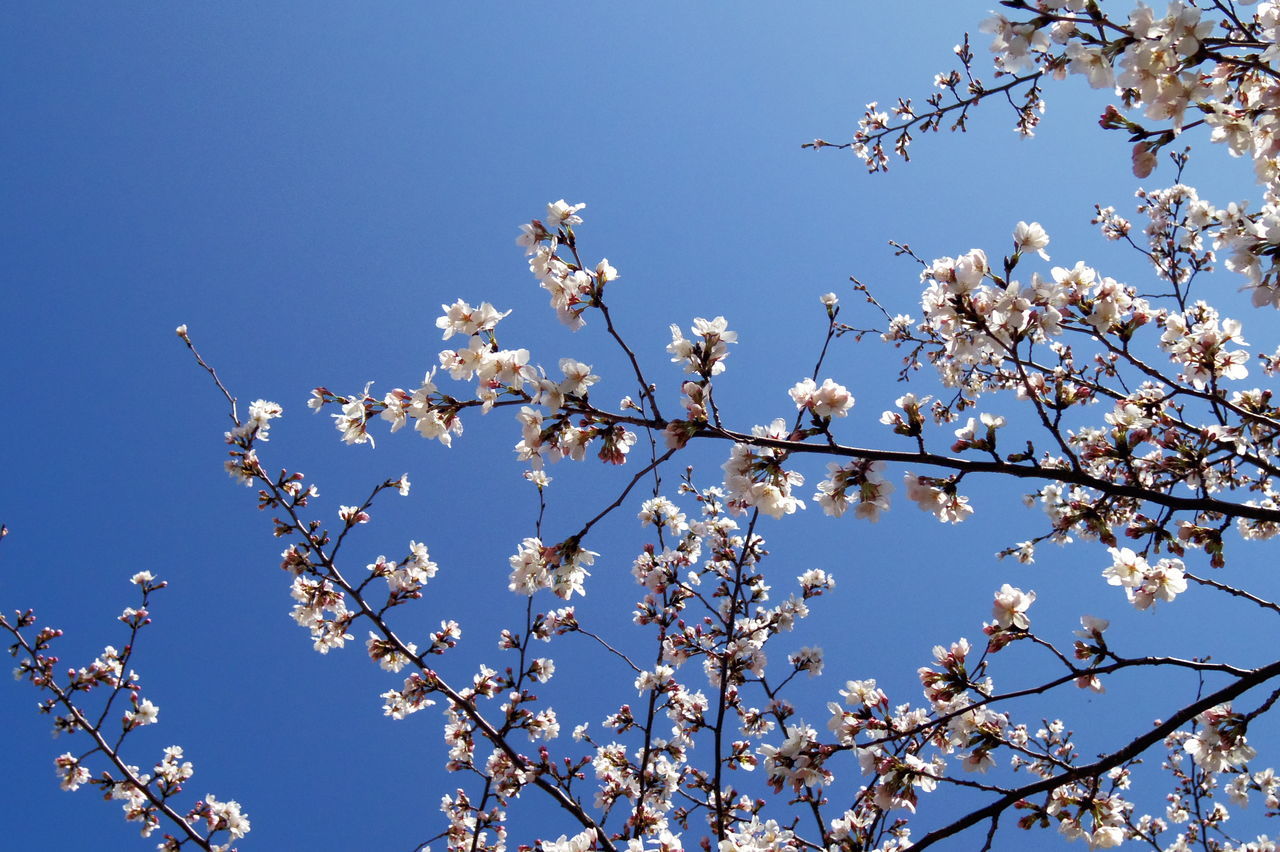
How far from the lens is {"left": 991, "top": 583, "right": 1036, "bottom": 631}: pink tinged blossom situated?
296 cm

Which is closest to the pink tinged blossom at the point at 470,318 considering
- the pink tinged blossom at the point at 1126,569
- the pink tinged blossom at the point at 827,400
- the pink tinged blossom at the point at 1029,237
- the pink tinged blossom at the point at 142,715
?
the pink tinged blossom at the point at 827,400

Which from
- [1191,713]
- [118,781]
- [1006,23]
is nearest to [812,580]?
[1191,713]

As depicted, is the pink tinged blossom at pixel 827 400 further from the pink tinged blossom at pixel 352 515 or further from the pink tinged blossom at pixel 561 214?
the pink tinged blossom at pixel 352 515

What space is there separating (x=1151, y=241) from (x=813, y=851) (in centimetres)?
623

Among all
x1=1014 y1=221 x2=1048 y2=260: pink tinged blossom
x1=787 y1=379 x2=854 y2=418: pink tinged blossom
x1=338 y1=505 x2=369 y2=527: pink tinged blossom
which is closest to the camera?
x1=787 y1=379 x2=854 y2=418: pink tinged blossom

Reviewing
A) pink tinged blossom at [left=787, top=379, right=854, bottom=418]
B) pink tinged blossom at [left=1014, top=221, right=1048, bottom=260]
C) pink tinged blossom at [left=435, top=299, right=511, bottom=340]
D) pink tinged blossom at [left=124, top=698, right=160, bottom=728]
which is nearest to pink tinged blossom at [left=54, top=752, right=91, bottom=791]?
pink tinged blossom at [left=124, top=698, right=160, bottom=728]

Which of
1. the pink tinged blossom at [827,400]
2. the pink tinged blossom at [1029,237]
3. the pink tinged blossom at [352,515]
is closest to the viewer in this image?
the pink tinged blossom at [827,400]

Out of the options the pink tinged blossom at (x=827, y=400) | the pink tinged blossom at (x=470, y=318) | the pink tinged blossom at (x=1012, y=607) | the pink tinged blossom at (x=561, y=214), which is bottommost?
the pink tinged blossom at (x=1012, y=607)

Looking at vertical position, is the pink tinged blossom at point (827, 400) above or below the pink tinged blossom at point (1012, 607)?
above

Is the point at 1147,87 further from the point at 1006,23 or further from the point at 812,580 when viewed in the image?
the point at 812,580

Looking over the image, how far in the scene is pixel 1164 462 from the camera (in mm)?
3490

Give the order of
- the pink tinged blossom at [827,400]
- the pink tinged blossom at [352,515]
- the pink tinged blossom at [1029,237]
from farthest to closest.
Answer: the pink tinged blossom at [352,515]
the pink tinged blossom at [1029,237]
the pink tinged blossom at [827,400]

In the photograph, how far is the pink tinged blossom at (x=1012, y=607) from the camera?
296cm

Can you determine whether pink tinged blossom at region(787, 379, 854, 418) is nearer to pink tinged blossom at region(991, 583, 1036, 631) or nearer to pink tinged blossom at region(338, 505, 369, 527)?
pink tinged blossom at region(991, 583, 1036, 631)
